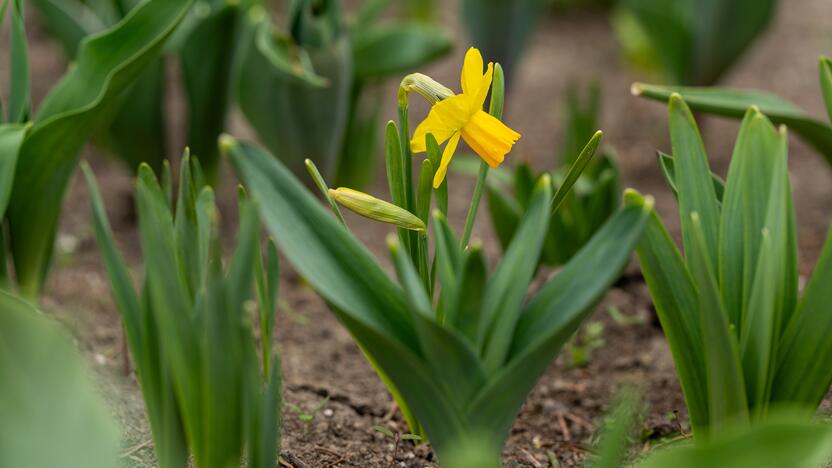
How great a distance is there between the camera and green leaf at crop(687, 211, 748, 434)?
1082 mm

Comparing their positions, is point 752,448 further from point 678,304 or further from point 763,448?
point 678,304

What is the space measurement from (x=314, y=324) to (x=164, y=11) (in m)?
0.76

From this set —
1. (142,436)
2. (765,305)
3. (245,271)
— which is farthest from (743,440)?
(142,436)

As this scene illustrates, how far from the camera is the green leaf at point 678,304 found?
119 centimetres

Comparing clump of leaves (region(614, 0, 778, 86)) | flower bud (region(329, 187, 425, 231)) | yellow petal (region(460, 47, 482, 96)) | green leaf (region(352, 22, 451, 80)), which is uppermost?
clump of leaves (region(614, 0, 778, 86))

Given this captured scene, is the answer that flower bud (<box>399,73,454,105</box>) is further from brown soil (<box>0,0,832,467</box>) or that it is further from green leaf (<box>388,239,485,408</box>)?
brown soil (<box>0,0,832,467</box>)

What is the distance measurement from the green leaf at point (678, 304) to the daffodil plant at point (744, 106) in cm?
43

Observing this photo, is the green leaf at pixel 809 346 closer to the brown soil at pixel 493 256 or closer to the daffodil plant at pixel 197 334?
the brown soil at pixel 493 256

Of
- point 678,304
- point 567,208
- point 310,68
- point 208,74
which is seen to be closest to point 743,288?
point 678,304

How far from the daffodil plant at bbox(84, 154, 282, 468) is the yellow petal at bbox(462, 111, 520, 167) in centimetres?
27

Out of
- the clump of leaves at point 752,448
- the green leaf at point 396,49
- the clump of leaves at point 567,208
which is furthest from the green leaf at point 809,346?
the green leaf at point 396,49

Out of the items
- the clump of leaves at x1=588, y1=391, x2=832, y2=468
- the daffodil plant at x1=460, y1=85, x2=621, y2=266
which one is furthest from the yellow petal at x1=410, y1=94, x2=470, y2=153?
the daffodil plant at x1=460, y1=85, x2=621, y2=266

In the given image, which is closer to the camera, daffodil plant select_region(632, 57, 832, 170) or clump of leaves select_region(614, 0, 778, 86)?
daffodil plant select_region(632, 57, 832, 170)

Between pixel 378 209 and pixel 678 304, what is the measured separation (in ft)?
1.19
